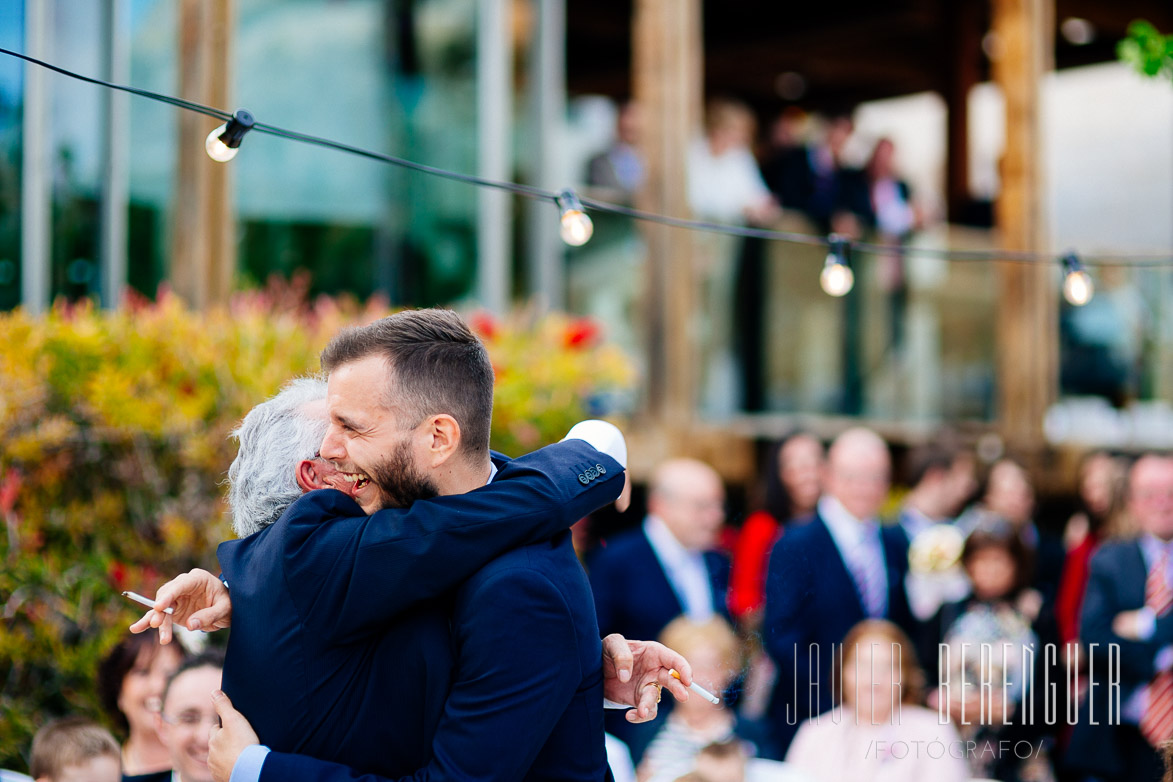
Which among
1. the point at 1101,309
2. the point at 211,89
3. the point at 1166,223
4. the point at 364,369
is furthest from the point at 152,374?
the point at 1166,223

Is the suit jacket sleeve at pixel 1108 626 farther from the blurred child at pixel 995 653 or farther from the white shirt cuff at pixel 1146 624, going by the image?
the blurred child at pixel 995 653

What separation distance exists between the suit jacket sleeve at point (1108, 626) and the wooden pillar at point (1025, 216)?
366cm

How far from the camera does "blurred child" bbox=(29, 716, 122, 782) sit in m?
3.21

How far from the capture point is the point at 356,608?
1809 mm

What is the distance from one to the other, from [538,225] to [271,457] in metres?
6.24

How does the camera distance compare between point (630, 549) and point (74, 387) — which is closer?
point (74, 387)

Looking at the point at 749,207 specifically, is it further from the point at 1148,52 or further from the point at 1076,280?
the point at 1076,280

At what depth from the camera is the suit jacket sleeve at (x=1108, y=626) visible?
188 inches

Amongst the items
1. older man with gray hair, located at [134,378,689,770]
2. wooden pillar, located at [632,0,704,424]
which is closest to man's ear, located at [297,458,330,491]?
older man with gray hair, located at [134,378,689,770]

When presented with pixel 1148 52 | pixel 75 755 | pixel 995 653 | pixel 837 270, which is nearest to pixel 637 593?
pixel 995 653

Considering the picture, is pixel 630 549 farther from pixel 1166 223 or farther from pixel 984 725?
pixel 1166 223

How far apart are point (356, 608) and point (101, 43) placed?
6056 mm

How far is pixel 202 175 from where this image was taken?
→ 691 cm

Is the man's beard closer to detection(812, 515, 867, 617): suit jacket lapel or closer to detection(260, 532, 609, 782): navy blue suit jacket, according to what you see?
detection(260, 532, 609, 782): navy blue suit jacket
